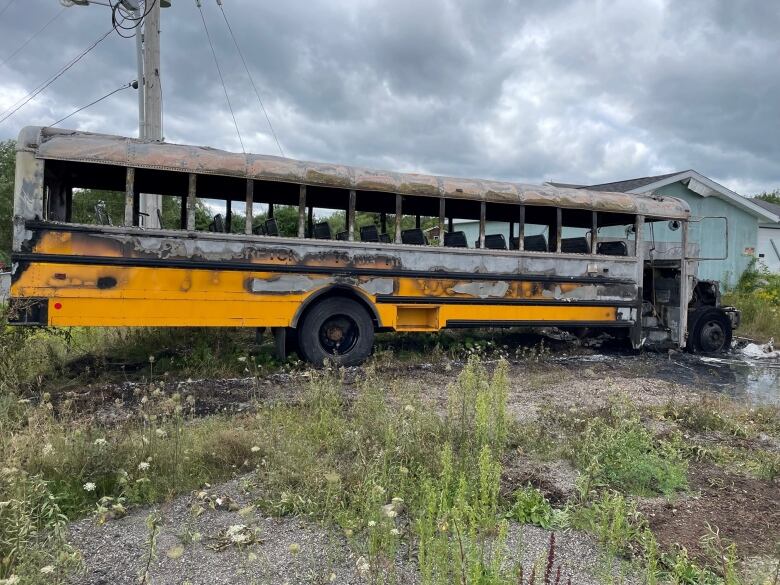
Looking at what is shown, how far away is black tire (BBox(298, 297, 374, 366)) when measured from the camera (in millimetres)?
6984

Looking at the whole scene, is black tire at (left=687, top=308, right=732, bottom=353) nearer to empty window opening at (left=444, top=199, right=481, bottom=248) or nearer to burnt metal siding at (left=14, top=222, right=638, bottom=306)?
burnt metal siding at (left=14, top=222, right=638, bottom=306)

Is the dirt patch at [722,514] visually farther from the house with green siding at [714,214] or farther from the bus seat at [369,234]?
the house with green siding at [714,214]

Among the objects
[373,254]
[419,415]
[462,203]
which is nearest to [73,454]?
[419,415]

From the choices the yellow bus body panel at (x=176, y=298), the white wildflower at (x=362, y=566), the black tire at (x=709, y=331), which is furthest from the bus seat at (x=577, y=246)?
the white wildflower at (x=362, y=566)

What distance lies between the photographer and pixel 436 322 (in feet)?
25.0

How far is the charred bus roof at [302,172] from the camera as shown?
6008mm

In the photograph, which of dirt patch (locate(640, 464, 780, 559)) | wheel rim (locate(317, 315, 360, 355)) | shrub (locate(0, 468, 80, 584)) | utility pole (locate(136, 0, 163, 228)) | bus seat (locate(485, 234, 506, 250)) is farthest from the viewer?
utility pole (locate(136, 0, 163, 228))

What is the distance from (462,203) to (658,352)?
4194mm

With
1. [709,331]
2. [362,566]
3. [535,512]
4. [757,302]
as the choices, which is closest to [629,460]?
[535,512]

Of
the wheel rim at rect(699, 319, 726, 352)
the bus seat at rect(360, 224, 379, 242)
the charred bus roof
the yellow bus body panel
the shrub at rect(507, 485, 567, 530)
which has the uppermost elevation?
the charred bus roof

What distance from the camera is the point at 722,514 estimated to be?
10.3 ft

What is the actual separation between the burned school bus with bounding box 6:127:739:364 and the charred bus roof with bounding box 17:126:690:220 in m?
0.02

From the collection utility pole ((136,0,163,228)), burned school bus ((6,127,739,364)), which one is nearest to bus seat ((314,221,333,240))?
burned school bus ((6,127,739,364))

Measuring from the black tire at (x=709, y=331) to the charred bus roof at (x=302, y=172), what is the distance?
1.87m
